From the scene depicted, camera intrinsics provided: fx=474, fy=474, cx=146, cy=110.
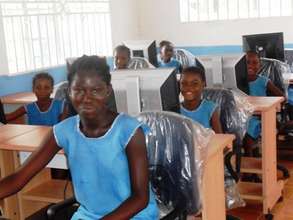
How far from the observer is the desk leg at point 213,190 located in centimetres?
207

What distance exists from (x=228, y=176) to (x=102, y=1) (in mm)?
4157

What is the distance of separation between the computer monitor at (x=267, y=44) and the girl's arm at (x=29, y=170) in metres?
3.58

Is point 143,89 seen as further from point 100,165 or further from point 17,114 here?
point 17,114

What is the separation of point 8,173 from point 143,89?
1.14 m

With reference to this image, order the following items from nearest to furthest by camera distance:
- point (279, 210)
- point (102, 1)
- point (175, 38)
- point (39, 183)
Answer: point (39, 183), point (279, 210), point (102, 1), point (175, 38)

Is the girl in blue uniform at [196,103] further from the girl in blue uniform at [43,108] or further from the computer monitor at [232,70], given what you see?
the girl in blue uniform at [43,108]

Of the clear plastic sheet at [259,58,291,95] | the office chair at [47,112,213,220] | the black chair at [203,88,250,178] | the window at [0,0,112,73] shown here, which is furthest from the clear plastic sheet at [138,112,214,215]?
the window at [0,0,112,73]

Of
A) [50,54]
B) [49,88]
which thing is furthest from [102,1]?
[49,88]

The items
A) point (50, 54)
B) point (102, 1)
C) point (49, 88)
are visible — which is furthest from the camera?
point (102, 1)

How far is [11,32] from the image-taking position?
485 centimetres

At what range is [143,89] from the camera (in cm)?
221

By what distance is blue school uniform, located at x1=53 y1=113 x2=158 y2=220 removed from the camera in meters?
1.50

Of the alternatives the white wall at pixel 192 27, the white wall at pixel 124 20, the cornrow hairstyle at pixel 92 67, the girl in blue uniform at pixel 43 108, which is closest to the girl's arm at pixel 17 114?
the girl in blue uniform at pixel 43 108

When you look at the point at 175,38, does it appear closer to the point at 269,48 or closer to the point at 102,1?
the point at 102,1
